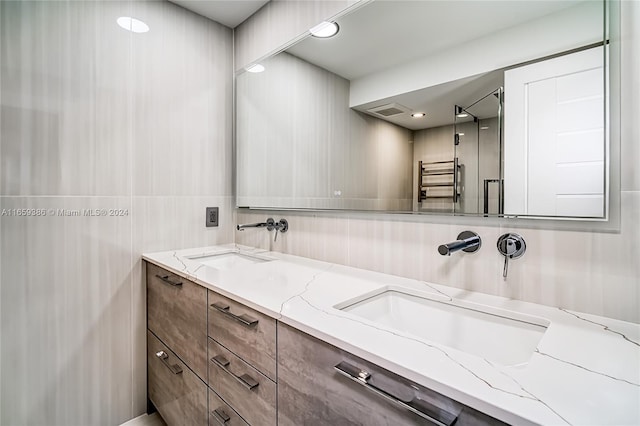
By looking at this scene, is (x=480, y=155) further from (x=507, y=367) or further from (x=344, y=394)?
(x=344, y=394)

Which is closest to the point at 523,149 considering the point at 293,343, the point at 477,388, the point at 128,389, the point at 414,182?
the point at 414,182

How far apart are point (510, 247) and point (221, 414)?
113 cm

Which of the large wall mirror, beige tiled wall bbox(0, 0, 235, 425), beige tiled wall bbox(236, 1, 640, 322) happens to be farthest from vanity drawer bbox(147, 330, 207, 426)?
the large wall mirror

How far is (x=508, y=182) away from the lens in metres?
0.96

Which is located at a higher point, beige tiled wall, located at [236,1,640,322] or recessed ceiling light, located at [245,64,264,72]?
recessed ceiling light, located at [245,64,264,72]

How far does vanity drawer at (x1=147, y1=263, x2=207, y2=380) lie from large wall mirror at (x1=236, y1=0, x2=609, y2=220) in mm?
721

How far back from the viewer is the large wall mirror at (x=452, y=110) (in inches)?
33.2

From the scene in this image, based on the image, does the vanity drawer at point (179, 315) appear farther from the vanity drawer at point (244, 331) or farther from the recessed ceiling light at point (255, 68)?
the recessed ceiling light at point (255, 68)

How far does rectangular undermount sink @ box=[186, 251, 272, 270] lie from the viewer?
66.3 inches

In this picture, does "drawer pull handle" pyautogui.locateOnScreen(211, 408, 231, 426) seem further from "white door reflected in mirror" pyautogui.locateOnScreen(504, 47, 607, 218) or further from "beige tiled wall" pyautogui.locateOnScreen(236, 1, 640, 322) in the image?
"white door reflected in mirror" pyautogui.locateOnScreen(504, 47, 607, 218)

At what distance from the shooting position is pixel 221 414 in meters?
1.08

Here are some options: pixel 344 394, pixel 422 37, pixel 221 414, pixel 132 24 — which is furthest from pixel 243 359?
pixel 132 24

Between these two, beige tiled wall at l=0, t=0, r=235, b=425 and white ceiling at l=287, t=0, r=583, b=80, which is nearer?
→ white ceiling at l=287, t=0, r=583, b=80

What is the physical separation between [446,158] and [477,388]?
81 centimetres
